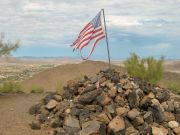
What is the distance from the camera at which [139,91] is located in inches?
814

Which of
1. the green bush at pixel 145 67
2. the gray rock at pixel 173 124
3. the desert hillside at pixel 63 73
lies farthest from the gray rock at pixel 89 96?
the desert hillside at pixel 63 73

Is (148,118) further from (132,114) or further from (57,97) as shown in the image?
(57,97)

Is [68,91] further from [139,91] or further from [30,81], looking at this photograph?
[30,81]

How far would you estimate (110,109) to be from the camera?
758 inches

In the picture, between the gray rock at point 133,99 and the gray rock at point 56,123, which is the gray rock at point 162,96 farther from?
the gray rock at point 56,123

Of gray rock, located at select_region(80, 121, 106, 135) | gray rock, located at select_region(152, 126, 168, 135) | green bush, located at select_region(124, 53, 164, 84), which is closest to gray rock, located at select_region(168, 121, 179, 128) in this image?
gray rock, located at select_region(152, 126, 168, 135)

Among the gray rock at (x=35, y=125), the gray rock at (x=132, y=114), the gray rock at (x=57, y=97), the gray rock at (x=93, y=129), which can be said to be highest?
the gray rock at (x=57, y=97)

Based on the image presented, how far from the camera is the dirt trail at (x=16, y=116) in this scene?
1967 centimetres

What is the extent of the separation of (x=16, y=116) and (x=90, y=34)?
17.0ft

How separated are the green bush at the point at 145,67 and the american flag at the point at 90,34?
1369 centimetres

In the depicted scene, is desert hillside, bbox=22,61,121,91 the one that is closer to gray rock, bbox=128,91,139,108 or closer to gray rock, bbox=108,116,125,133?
gray rock, bbox=128,91,139,108

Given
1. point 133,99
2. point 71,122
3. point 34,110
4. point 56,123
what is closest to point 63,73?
point 34,110

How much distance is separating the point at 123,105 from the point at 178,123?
2.51 metres

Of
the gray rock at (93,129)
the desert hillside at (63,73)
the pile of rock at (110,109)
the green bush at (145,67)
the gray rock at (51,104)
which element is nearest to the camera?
the gray rock at (93,129)
